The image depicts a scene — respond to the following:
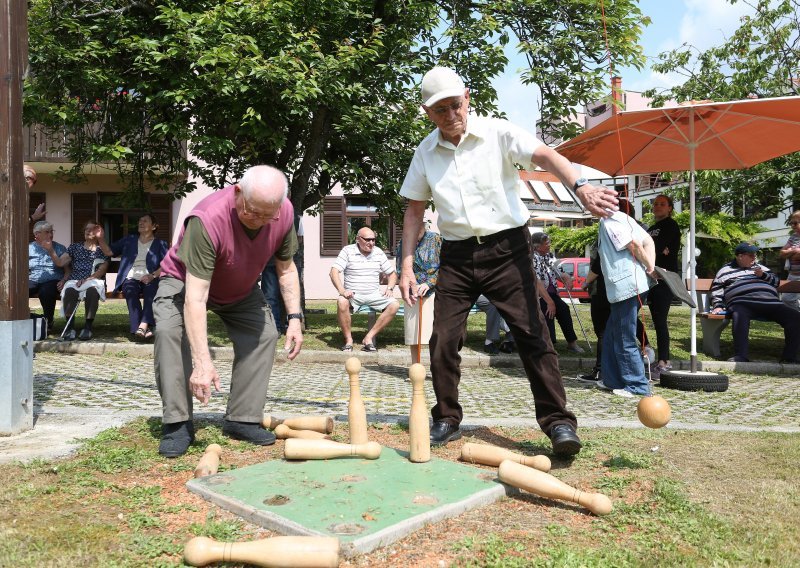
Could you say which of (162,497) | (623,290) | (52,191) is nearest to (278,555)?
(162,497)

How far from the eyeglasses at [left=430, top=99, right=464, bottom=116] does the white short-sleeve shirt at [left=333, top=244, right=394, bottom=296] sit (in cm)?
610

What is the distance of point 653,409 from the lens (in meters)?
3.46

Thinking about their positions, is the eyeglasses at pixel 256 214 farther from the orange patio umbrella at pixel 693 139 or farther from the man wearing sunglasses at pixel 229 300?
the orange patio umbrella at pixel 693 139

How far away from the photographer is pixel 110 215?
21438 mm

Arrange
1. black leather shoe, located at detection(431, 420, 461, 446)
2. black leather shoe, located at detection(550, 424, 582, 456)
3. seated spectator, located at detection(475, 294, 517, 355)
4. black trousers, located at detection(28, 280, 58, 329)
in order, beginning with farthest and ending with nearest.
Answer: black trousers, located at detection(28, 280, 58, 329)
seated spectator, located at detection(475, 294, 517, 355)
black leather shoe, located at detection(431, 420, 461, 446)
black leather shoe, located at detection(550, 424, 582, 456)

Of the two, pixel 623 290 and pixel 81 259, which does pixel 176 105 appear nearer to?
pixel 81 259

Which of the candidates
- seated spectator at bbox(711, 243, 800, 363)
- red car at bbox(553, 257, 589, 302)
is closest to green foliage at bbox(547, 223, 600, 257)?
red car at bbox(553, 257, 589, 302)

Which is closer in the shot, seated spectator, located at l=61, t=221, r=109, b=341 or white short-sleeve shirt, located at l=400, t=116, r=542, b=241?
white short-sleeve shirt, located at l=400, t=116, r=542, b=241

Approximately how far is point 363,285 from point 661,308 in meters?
4.09

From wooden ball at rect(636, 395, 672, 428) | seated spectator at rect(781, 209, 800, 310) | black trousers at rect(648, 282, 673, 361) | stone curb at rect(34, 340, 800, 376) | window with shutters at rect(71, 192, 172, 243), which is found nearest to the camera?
wooden ball at rect(636, 395, 672, 428)

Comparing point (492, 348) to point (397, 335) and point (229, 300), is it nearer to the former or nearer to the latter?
point (397, 335)

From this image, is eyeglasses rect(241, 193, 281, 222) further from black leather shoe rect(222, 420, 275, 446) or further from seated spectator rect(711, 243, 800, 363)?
seated spectator rect(711, 243, 800, 363)

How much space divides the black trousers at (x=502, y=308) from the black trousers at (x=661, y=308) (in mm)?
4238

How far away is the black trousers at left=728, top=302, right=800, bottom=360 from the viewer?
8.68 m
